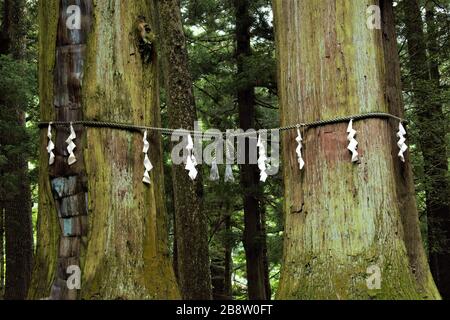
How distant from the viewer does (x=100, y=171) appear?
4.04 metres

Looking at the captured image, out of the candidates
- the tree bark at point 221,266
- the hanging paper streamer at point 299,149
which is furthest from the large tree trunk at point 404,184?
the tree bark at point 221,266

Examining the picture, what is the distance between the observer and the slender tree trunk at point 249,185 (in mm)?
12828

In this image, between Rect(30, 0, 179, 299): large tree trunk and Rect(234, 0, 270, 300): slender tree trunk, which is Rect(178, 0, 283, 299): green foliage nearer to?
Rect(234, 0, 270, 300): slender tree trunk

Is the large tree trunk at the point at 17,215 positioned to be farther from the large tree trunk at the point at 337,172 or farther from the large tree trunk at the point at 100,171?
the large tree trunk at the point at 337,172

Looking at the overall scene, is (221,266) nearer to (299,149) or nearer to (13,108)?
(13,108)

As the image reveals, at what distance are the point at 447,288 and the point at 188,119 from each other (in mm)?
6334

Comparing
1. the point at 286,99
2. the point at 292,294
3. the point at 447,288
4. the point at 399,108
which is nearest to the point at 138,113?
the point at 286,99

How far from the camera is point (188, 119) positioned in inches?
345

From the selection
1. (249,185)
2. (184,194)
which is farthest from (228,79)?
(184,194)

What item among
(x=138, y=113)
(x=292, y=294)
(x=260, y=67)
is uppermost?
(x=260, y=67)

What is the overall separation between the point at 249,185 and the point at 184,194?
457 cm

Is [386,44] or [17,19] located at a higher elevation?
[17,19]
